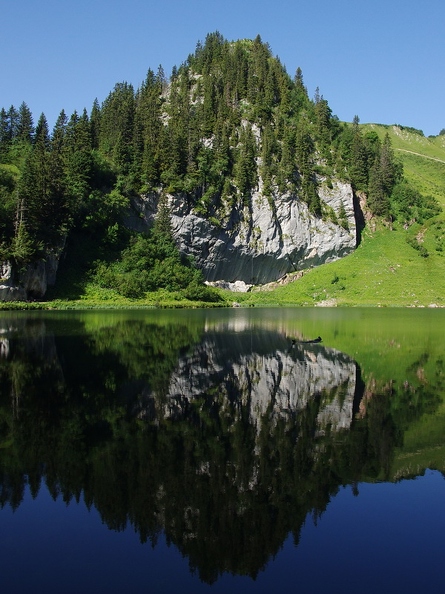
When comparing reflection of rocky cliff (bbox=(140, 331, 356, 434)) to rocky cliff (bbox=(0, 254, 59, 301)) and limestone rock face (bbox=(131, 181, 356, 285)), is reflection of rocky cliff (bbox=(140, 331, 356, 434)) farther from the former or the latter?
limestone rock face (bbox=(131, 181, 356, 285))

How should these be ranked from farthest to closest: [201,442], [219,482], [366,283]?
1. [366,283]
2. [201,442]
3. [219,482]

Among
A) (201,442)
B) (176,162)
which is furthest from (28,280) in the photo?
(201,442)

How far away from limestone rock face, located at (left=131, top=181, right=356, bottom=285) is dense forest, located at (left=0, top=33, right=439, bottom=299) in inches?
97.9

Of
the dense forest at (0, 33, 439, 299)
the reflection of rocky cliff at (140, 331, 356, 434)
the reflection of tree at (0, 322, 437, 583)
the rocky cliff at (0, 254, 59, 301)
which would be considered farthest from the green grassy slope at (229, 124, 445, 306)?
the reflection of tree at (0, 322, 437, 583)

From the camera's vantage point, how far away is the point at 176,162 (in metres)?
104

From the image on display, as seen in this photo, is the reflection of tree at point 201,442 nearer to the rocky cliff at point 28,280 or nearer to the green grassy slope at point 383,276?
the rocky cliff at point 28,280

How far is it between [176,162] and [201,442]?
9643 cm

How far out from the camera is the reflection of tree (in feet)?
29.4

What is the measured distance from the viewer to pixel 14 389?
18.2m

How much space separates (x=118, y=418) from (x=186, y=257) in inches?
3477

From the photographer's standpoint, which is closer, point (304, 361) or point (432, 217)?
point (304, 361)

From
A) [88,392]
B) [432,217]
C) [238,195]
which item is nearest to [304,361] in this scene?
[88,392]

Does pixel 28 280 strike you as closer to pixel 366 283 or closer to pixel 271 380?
pixel 271 380

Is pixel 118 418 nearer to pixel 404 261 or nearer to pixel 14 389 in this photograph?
pixel 14 389
